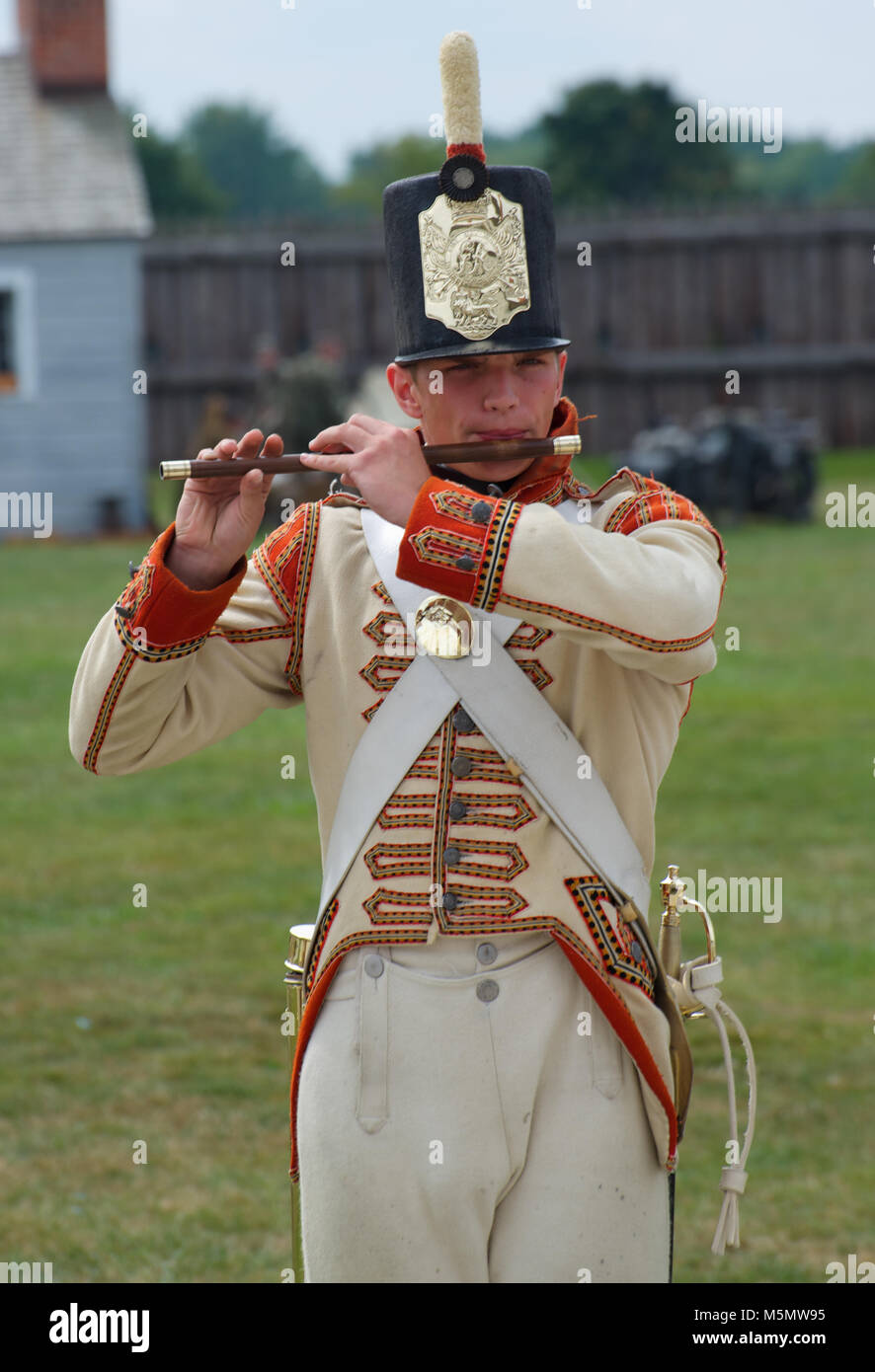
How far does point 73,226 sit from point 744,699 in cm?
1188

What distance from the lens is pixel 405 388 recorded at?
9.21ft

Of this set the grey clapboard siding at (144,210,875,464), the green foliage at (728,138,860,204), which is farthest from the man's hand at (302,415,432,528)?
the green foliage at (728,138,860,204)

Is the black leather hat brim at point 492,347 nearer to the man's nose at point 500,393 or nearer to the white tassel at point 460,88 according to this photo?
the man's nose at point 500,393

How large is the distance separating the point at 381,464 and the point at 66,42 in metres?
20.2

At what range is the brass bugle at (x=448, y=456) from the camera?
253 cm

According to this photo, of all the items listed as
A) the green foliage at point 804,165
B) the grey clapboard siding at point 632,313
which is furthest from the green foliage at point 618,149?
the green foliage at point 804,165

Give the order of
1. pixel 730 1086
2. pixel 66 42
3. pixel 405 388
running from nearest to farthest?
pixel 405 388 → pixel 730 1086 → pixel 66 42

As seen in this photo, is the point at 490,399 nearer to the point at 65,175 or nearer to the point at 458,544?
the point at 458,544

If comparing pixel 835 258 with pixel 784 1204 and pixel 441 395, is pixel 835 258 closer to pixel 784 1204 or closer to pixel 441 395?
pixel 784 1204

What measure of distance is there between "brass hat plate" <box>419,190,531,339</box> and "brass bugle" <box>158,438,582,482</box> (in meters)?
0.20

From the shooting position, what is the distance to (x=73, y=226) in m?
20.2

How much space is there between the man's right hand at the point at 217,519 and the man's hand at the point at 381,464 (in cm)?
12

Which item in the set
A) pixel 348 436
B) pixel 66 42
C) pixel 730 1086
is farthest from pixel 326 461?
pixel 66 42

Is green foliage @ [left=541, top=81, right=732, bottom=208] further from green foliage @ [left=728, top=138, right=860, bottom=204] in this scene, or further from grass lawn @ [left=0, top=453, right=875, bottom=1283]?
green foliage @ [left=728, top=138, right=860, bottom=204]
